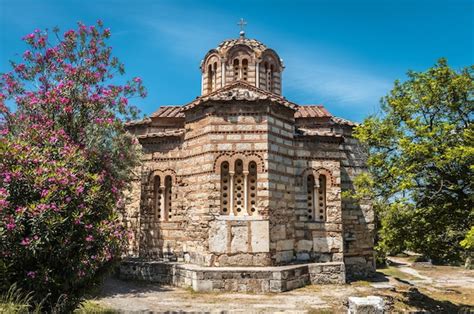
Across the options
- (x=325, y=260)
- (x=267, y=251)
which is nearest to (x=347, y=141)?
(x=325, y=260)

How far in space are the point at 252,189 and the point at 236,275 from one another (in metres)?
2.44

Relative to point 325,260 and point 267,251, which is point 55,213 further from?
point 325,260

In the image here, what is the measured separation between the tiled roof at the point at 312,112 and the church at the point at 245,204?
5.01 ft

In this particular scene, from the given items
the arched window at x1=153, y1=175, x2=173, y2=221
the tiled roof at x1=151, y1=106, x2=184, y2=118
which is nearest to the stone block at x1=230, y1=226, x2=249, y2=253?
the arched window at x1=153, y1=175, x2=173, y2=221

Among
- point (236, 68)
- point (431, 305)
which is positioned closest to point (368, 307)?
point (431, 305)

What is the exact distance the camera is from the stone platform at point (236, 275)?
10344 millimetres

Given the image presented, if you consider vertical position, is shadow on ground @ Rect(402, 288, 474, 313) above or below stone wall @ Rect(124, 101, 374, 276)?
below

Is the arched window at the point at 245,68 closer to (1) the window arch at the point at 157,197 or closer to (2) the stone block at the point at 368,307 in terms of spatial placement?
(1) the window arch at the point at 157,197

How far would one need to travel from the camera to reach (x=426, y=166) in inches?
343

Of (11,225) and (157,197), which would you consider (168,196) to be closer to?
(157,197)

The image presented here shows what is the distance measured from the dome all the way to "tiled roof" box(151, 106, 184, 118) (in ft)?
4.94

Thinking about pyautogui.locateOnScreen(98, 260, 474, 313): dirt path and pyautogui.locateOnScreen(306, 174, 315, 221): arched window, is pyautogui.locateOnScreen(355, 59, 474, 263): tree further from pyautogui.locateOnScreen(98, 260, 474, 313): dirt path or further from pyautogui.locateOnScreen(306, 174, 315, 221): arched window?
pyautogui.locateOnScreen(306, 174, 315, 221): arched window

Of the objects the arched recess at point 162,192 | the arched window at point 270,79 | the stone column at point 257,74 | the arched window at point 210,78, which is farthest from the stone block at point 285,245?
the arched window at point 210,78

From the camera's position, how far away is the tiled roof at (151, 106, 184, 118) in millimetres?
15406
